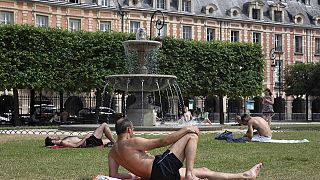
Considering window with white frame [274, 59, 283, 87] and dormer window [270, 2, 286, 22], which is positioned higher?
dormer window [270, 2, 286, 22]

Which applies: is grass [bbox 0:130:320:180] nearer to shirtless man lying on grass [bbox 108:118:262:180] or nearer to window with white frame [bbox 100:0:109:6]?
shirtless man lying on grass [bbox 108:118:262:180]

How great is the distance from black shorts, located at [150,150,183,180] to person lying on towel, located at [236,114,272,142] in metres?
8.79

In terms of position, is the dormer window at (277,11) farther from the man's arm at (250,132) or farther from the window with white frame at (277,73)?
the man's arm at (250,132)

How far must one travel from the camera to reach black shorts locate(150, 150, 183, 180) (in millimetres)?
7375

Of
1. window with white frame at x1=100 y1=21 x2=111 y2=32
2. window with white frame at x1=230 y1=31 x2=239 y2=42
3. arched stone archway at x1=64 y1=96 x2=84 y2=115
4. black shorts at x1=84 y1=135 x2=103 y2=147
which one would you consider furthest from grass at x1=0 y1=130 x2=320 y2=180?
window with white frame at x1=230 y1=31 x2=239 y2=42

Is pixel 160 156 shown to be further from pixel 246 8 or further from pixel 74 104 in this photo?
pixel 246 8

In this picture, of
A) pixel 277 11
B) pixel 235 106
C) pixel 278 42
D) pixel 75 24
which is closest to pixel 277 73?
pixel 278 42

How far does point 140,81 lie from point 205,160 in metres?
10.7

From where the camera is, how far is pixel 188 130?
766cm

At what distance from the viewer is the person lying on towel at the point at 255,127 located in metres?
16.1

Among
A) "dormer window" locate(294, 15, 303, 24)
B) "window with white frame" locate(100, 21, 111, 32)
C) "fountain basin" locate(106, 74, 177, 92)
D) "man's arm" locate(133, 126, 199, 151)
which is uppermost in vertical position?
"dormer window" locate(294, 15, 303, 24)

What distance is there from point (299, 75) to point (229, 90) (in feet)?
49.9

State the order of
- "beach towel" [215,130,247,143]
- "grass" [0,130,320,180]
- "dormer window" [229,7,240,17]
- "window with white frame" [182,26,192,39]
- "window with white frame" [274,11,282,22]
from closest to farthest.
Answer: "grass" [0,130,320,180], "beach towel" [215,130,247,143], "window with white frame" [182,26,192,39], "dormer window" [229,7,240,17], "window with white frame" [274,11,282,22]

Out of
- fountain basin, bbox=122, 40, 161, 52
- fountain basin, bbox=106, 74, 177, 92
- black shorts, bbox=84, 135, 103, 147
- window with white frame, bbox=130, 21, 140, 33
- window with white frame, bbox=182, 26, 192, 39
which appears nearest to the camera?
black shorts, bbox=84, 135, 103, 147
